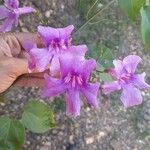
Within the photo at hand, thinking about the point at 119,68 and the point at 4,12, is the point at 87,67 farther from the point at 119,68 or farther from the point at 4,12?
the point at 4,12

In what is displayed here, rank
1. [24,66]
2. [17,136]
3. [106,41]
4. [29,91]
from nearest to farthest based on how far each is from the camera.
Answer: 1. [24,66]
2. [17,136]
3. [29,91]
4. [106,41]

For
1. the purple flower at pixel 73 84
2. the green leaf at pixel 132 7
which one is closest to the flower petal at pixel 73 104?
the purple flower at pixel 73 84

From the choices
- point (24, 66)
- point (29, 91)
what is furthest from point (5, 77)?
point (29, 91)

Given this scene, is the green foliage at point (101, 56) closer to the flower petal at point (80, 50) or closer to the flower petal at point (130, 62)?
the flower petal at point (130, 62)

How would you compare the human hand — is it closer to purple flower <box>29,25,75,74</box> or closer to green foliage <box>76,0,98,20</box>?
purple flower <box>29,25,75,74</box>

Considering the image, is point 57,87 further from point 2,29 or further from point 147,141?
point 147,141

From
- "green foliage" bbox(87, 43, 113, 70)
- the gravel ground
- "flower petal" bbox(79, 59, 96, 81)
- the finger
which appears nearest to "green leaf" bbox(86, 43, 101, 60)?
"green foliage" bbox(87, 43, 113, 70)
